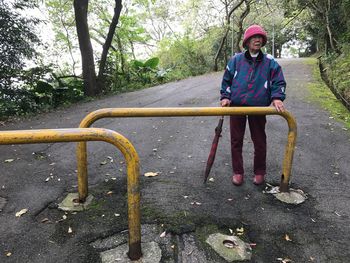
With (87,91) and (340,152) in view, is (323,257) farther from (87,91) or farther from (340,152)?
(87,91)

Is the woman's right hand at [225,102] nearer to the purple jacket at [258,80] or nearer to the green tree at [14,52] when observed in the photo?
the purple jacket at [258,80]

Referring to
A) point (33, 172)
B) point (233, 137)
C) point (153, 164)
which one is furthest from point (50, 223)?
point (233, 137)

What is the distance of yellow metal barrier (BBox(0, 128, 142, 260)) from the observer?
216 cm

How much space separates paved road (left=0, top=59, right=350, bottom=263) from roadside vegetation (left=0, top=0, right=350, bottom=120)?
394cm

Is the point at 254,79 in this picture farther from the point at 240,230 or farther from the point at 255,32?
the point at 240,230

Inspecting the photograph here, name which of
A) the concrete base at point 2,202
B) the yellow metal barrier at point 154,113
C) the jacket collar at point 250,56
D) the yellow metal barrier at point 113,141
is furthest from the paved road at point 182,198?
the jacket collar at point 250,56

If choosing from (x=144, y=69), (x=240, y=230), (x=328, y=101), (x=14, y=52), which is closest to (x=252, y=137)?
(x=240, y=230)

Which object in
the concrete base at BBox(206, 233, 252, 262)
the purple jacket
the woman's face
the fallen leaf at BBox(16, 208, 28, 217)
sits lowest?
the concrete base at BBox(206, 233, 252, 262)

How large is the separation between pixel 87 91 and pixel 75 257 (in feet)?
31.5

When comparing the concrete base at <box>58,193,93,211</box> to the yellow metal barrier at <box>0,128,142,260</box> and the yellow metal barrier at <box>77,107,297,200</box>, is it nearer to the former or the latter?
the yellow metal barrier at <box>77,107,297,200</box>

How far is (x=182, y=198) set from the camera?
3570 millimetres

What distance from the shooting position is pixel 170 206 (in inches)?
134

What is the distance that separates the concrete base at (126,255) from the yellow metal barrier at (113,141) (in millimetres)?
56

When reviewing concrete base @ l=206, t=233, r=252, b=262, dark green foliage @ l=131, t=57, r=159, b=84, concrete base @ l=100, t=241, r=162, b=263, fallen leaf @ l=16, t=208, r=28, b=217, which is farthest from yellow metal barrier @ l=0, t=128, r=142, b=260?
dark green foliage @ l=131, t=57, r=159, b=84
